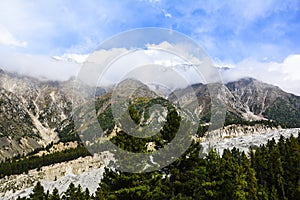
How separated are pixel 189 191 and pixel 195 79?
1370 centimetres

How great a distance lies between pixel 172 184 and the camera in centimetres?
3781

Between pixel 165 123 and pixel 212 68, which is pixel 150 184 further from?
pixel 212 68

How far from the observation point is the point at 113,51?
94.1ft

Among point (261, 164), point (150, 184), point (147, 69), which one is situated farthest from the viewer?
point (261, 164)

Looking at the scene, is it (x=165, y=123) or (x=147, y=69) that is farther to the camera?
(x=165, y=123)

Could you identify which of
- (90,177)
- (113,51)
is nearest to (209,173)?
(113,51)

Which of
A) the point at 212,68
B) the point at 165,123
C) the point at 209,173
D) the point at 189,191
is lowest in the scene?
the point at 189,191

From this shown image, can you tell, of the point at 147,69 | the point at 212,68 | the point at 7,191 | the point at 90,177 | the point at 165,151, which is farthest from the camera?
the point at 7,191

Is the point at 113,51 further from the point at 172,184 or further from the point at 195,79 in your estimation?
the point at 172,184

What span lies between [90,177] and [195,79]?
109 metres

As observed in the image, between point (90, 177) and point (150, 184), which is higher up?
point (90, 177)

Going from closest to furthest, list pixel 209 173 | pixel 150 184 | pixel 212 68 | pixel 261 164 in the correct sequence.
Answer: pixel 212 68, pixel 150 184, pixel 209 173, pixel 261 164

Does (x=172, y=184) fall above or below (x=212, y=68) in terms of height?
below

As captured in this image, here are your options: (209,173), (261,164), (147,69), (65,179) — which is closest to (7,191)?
(65,179)
